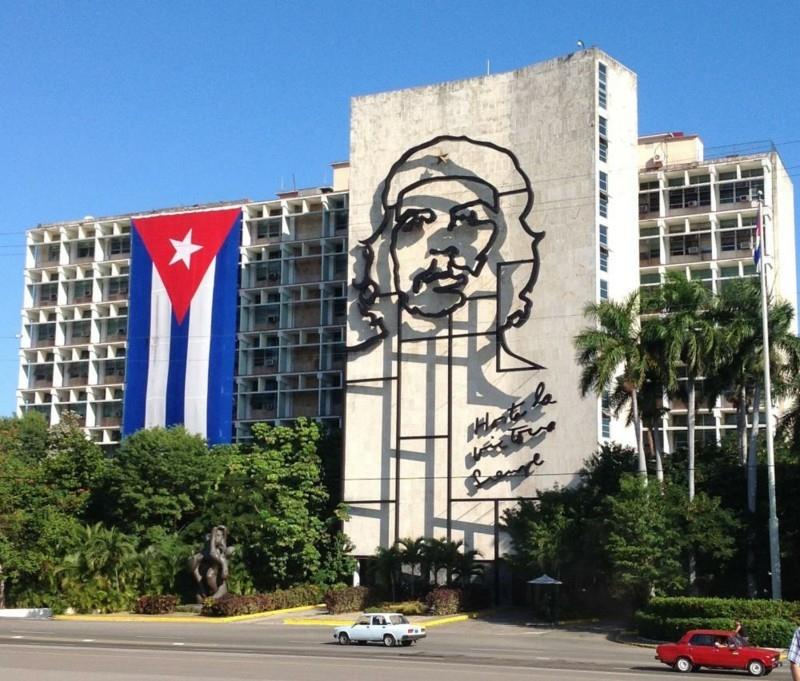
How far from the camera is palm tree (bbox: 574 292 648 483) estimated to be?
58.9m

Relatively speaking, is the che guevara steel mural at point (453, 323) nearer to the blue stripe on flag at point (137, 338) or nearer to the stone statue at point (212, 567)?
the stone statue at point (212, 567)

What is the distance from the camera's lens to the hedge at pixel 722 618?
155 feet

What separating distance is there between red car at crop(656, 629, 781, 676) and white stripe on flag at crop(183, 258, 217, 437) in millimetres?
63456

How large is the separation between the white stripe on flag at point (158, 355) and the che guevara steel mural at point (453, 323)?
24644mm

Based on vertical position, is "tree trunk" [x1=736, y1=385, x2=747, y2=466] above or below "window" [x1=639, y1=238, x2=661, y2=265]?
below

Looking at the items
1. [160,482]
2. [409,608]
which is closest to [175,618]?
[409,608]

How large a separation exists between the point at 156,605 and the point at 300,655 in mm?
32274

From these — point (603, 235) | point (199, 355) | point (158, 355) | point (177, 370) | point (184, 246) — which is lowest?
point (177, 370)

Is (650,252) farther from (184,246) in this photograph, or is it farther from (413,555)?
(413,555)

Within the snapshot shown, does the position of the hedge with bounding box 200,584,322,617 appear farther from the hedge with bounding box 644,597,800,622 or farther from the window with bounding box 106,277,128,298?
the window with bounding box 106,277,128,298

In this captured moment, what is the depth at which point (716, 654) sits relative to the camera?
37.7m

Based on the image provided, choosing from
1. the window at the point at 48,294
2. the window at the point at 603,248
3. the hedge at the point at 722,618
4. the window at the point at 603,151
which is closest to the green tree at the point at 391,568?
the hedge at the point at 722,618

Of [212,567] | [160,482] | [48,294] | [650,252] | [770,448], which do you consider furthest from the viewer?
[48,294]

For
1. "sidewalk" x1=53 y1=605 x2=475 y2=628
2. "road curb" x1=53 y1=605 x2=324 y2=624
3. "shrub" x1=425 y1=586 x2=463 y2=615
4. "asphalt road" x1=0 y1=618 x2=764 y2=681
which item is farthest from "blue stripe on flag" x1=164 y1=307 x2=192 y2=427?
"shrub" x1=425 y1=586 x2=463 y2=615
